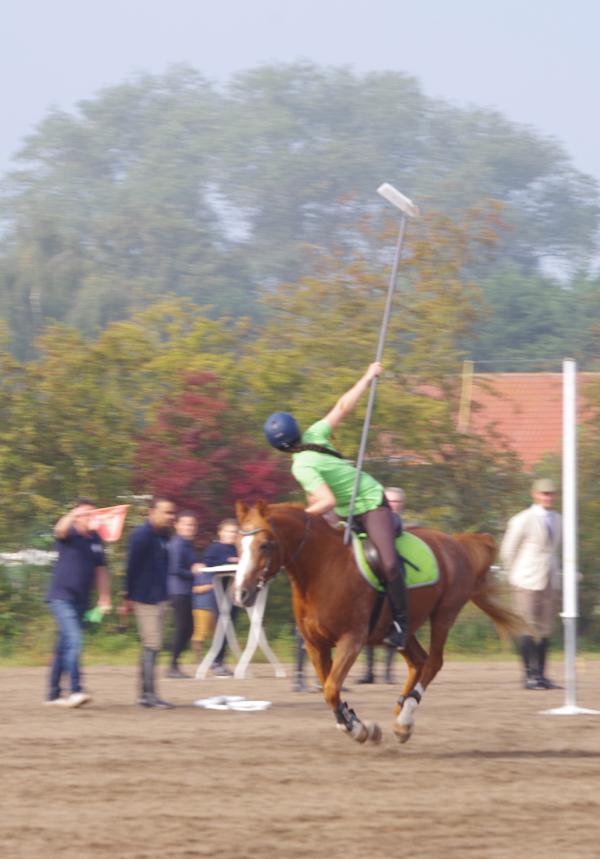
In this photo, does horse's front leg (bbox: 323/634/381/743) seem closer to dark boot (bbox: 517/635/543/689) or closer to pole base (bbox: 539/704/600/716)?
pole base (bbox: 539/704/600/716)

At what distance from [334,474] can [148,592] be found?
9.58 ft

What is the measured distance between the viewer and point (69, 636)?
13.2 metres

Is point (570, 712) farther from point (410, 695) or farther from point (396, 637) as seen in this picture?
point (396, 637)

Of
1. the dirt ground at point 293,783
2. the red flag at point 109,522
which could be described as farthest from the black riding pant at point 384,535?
the red flag at point 109,522

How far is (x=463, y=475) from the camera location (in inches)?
936

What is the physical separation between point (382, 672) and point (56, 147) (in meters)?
105

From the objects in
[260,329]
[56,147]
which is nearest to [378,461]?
[260,329]

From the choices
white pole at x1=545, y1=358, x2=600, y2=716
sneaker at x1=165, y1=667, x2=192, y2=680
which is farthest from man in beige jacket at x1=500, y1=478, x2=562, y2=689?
sneaker at x1=165, y1=667, x2=192, y2=680

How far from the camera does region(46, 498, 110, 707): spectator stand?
13.3m

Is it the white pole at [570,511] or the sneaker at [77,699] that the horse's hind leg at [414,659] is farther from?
the sneaker at [77,699]

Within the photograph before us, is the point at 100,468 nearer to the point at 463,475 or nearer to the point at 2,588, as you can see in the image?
the point at 2,588

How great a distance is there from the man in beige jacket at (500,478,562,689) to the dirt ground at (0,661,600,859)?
3.94 ft

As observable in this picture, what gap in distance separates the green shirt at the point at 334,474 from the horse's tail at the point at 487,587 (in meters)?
1.78

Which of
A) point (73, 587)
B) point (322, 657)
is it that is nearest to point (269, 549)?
point (322, 657)
